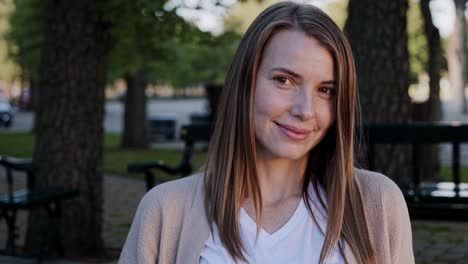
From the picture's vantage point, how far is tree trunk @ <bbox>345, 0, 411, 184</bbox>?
7957 mm

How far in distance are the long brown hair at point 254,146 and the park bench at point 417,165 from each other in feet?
15.6

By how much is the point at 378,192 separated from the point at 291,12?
1.59 ft

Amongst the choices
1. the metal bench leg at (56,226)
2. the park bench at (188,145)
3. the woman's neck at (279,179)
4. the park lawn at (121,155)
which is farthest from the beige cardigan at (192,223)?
the park lawn at (121,155)

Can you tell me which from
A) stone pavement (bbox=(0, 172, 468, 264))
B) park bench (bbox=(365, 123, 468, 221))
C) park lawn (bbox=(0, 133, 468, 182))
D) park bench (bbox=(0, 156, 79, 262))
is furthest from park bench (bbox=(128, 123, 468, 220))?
park lawn (bbox=(0, 133, 468, 182))

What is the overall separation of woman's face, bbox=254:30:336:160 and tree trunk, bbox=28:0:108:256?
581 cm

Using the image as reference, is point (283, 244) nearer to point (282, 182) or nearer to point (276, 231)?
point (276, 231)

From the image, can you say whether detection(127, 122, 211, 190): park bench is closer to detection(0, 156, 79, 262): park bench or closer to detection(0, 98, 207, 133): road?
detection(0, 156, 79, 262): park bench

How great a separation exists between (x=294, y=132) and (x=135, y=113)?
20609mm

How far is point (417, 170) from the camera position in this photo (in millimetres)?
7555

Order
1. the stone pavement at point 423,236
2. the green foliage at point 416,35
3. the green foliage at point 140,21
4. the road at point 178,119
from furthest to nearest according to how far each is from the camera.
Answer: the road at point 178,119 < the green foliage at point 416,35 < the green foliage at point 140,21 < the stone pavement at point 423,236

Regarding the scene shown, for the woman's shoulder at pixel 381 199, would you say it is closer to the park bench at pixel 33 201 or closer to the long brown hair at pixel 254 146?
the long brown hair at pixel 254 146

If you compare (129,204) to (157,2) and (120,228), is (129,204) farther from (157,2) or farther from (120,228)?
(157,2)

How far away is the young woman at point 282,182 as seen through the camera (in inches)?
79.0

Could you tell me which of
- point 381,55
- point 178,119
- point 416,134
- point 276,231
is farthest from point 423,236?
point 178,119
